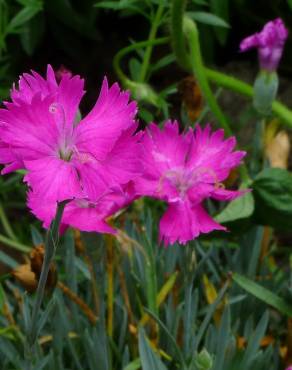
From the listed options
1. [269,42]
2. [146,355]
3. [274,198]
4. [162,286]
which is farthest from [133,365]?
[269,42]

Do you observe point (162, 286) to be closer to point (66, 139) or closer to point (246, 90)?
point (246, 90)

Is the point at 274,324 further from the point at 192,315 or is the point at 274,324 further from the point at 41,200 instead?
the point at 41,200

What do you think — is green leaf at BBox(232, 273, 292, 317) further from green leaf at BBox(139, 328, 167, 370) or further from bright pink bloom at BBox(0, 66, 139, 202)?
bright pink bloom at BBox(0, 66, 139, 202)

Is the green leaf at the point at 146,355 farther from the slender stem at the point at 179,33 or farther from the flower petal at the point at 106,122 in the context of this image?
the slender stem at the point at 179,33

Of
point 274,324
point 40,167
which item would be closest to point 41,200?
point 40,167

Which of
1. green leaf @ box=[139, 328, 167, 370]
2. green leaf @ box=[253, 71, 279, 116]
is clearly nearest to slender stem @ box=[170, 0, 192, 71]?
green leaf @ box=[253, 71, 279, 116]

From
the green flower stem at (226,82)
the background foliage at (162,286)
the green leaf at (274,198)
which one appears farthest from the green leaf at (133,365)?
the green flower stem at (226,82)
